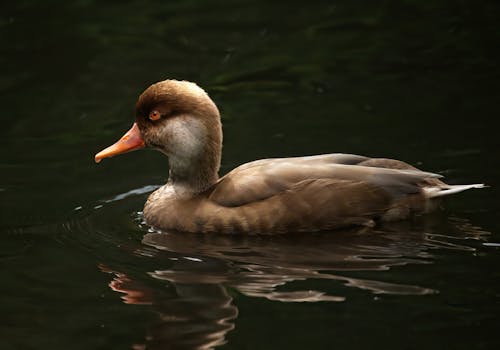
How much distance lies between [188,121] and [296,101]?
321 centimetres

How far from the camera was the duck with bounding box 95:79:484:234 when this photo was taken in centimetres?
791

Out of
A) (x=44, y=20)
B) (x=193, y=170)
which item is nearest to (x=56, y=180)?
(x=193, y=170)

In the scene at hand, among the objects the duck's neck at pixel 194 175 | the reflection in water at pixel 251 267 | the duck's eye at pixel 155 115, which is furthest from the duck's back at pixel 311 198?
the duck's eye at pixel 155 115

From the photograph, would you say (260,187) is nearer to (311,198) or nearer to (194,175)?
(311,198)

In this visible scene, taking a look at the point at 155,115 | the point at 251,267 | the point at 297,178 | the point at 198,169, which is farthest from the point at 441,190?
the point at 155,115

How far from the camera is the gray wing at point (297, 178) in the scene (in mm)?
7961

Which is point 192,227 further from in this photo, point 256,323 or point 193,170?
point 256,323

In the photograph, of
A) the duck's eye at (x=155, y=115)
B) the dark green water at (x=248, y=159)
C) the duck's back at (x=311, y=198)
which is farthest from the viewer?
the duck's eye at (x=155, y=115)

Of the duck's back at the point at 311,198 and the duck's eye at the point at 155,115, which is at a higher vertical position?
the duck's eye at the point at 155,115

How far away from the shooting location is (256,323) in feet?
20.5

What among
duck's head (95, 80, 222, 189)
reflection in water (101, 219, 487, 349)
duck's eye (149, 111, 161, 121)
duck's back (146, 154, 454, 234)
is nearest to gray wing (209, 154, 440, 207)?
duck's back (146, 154, 454, 234)

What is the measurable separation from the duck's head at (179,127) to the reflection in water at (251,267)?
0.69 metres

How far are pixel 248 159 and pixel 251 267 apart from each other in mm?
2711

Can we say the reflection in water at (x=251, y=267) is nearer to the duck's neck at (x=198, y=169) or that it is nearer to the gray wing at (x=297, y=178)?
the gray wing at (x=297, y=178)
